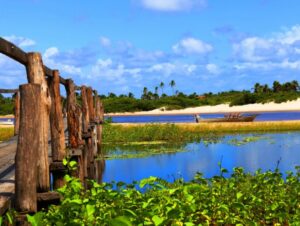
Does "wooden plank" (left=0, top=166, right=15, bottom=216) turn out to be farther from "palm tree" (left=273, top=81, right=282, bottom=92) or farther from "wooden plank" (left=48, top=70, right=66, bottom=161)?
"palm tree" (left=273, top=81, right=282, bottom=92)

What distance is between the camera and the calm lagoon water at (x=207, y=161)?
71.6 ft

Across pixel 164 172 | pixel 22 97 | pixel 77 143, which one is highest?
pixel 22 97

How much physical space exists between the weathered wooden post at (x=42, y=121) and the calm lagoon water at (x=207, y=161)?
1124 centimetres

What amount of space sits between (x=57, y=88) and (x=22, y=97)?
11.2ft

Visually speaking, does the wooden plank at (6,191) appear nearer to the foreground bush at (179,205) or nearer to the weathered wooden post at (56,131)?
the foreground bush at (179,205)

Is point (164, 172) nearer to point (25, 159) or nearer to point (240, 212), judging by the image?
point (240, 212)

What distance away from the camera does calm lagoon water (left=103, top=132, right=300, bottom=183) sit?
860 inches

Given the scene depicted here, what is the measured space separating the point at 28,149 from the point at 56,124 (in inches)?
136

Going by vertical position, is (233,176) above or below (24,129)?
below

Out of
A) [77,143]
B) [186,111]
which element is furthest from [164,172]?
[186,111]

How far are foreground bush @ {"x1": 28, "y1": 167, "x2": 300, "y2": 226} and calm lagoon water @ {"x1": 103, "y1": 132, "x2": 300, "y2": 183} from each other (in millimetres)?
9213

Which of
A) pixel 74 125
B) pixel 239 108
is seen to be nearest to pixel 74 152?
pixel 74 125

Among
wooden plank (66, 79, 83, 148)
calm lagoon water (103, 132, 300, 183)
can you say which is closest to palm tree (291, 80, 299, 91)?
calm lagoon water (103, 132, 300, 183)

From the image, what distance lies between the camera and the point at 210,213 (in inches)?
299
